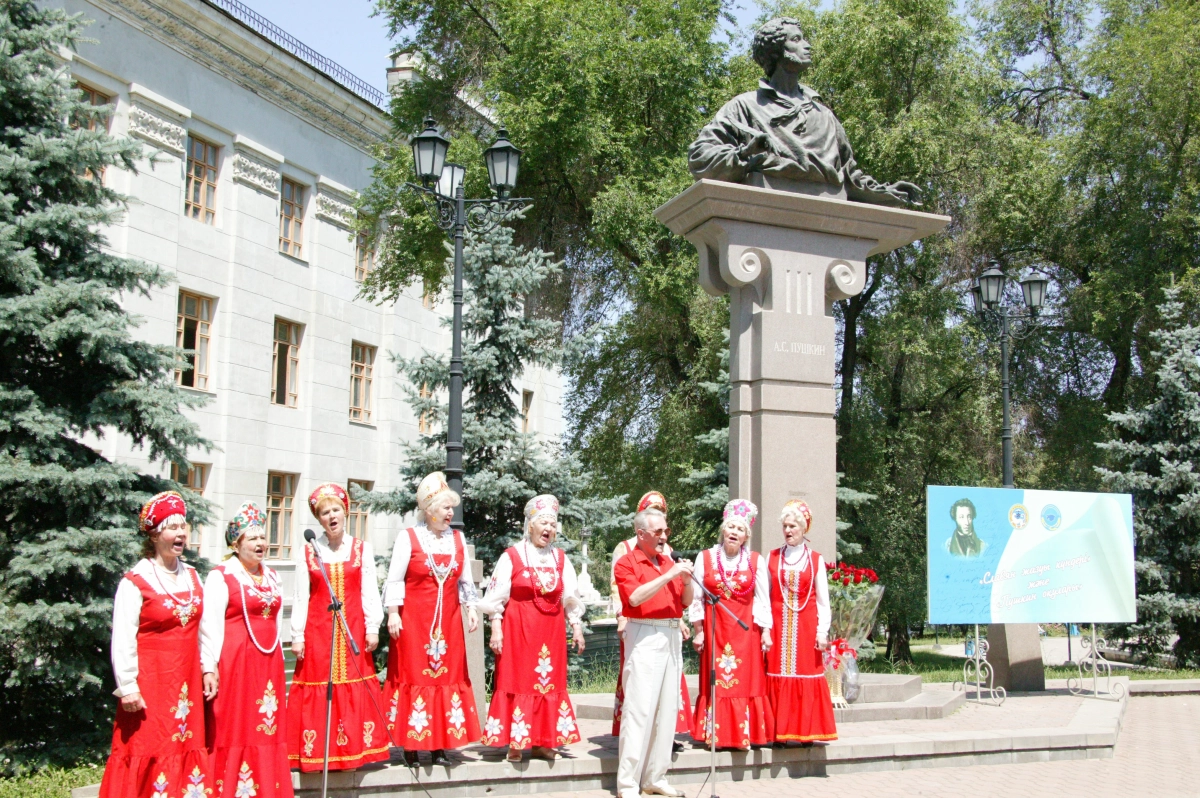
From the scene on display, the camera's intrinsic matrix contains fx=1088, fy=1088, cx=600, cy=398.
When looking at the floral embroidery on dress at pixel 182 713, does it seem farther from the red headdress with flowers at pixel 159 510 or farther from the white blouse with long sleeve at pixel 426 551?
the white blouse with long sleeve at pixel 426 551

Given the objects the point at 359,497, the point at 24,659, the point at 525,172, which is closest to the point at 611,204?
the point at 525,172

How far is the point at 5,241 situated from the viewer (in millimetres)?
9047

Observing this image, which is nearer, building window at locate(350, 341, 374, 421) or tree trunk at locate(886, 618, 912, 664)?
tree trunk at locate(886, 618, 912, 664)

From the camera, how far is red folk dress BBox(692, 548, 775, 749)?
8.02 metres

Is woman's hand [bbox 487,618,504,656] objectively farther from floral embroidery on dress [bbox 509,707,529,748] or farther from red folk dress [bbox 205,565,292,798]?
red folk dress [bbox 205,565,292,798]

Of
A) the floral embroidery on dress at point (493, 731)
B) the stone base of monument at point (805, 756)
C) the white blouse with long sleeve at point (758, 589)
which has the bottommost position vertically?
the stone base of monument at point (805, 756)

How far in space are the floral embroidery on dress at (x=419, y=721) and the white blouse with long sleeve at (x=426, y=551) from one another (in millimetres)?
667

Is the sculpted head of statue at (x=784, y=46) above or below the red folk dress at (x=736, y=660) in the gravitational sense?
above

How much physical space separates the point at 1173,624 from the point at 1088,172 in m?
10.4

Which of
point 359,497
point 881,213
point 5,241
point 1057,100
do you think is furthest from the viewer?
point 1057,100

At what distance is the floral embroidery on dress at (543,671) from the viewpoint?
748 centimetres

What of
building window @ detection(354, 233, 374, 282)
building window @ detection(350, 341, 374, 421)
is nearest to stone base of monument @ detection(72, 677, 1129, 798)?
building window @ detection(350, 341, 374, 421)

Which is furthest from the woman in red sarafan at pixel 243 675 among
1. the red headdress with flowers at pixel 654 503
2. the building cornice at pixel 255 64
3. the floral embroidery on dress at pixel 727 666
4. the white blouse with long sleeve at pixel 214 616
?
the building cornice at pixel 255 64

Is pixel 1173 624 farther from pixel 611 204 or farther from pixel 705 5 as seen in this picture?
pixel 705 5
